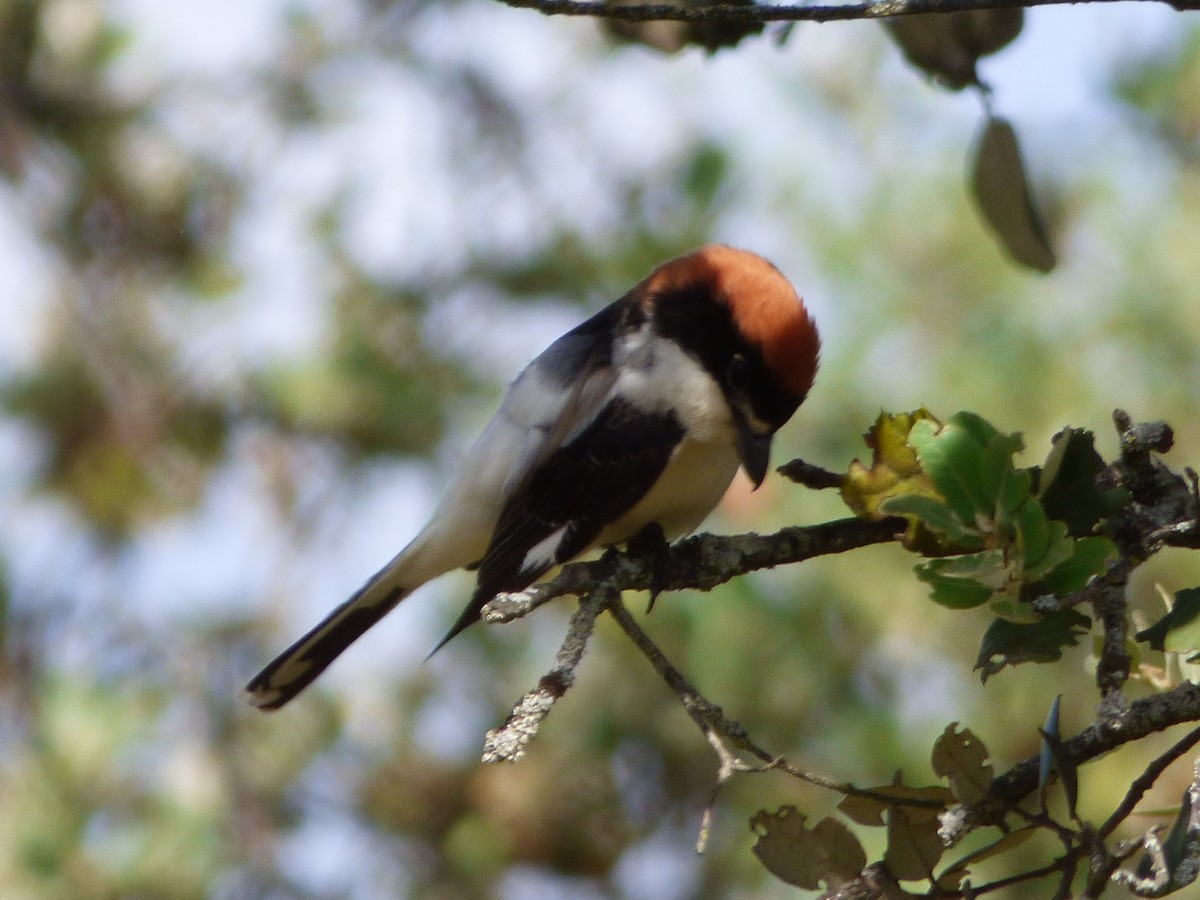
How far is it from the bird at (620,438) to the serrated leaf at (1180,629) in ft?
4.65

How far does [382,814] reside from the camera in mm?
Result: 4453

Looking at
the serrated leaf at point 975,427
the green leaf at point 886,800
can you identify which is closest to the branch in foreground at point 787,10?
the serrated leaf at point 975,427

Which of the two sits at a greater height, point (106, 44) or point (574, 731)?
point (106, 44)

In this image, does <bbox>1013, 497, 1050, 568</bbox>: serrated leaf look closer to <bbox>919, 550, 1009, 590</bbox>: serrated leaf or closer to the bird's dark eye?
<bbox>919, 550, 1009, 590</bbox>: serrated leaf

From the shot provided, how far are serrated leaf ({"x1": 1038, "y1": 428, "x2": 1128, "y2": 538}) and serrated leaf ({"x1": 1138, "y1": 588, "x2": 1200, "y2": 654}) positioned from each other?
12cm

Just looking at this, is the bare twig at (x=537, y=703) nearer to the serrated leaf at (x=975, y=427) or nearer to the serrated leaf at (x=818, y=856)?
the serrated leaf at (x=818, y=856)

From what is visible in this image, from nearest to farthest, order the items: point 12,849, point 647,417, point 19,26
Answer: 1. point 647,417
2. point 12,849
3. point 19,26

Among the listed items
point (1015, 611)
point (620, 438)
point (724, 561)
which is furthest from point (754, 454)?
point (1015, 611)

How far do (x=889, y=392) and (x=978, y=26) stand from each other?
2.65 metres

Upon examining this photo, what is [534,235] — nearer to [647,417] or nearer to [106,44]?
[106,44]

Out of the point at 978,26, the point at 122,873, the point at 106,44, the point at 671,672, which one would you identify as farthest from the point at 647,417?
the point at 106,44

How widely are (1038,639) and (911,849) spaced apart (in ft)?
0.84

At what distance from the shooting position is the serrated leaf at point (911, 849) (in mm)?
1380

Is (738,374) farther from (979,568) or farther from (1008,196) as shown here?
(979,568)
